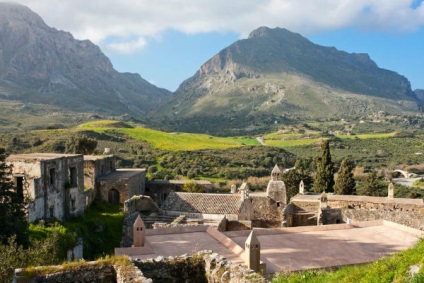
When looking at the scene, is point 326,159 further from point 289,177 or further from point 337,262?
point 337,262

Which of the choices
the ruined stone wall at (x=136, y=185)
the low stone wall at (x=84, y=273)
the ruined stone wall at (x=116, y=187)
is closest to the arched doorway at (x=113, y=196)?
the ruined stone wall at (x=116, y=187)

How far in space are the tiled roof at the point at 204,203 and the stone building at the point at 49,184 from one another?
6236 mm

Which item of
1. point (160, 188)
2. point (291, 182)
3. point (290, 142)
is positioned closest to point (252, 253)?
point (160, 188)

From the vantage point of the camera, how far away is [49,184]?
1033 inches

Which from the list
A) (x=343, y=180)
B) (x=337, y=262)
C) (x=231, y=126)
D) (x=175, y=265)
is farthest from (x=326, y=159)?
(x=231, y=126)

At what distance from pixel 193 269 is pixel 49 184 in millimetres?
20070

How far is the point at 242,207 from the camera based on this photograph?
2625 centimetres

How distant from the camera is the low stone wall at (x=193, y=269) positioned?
8.01 metres

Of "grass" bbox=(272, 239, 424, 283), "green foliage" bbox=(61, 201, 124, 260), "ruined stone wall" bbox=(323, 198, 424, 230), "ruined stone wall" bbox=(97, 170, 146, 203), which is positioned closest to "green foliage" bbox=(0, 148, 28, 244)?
"green foliage" bbox=(61, 201, 124, 260)

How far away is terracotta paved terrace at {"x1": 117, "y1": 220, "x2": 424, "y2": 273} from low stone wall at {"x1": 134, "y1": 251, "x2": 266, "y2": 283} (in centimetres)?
642

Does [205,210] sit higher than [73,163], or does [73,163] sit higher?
[73,163]

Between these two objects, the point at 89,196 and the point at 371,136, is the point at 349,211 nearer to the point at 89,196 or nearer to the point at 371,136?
the point at 89,196

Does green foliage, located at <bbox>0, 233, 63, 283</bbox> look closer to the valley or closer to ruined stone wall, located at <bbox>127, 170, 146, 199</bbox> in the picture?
the valley

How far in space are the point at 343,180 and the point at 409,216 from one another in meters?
15.0
